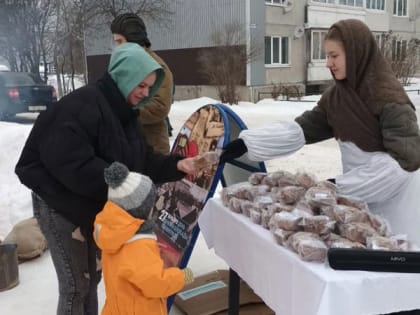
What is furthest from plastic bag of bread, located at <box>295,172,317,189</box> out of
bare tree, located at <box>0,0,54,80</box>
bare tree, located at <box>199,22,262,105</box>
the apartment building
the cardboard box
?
bare tree, located at <box>0,0,54,80</box>

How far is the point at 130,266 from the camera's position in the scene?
1.94 m

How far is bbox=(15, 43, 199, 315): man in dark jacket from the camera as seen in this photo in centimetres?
207

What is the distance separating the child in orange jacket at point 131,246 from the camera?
76.1 inches

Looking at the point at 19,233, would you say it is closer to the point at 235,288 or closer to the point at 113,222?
the point at 235,288

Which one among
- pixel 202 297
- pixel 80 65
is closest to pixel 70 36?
pixel 80 65

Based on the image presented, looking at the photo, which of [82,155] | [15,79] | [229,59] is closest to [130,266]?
[82,155]

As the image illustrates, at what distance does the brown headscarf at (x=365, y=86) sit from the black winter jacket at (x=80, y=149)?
3.36 feet

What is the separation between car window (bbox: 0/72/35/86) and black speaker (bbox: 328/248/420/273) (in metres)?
14.0

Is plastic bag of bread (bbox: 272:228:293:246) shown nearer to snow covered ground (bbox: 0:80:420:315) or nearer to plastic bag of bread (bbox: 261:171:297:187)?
plastic bag of bread (bbox: 261:171:297:187)

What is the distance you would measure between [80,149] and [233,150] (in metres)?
0.99

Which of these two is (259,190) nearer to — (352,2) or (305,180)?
(305,180)

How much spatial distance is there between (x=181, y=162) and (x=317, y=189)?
0.70 metres

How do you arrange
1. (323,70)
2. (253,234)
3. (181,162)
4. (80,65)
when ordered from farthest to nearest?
(80,65)
(323,70)
(181,162)
(253,234)

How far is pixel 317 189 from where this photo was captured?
2309 millimetres
